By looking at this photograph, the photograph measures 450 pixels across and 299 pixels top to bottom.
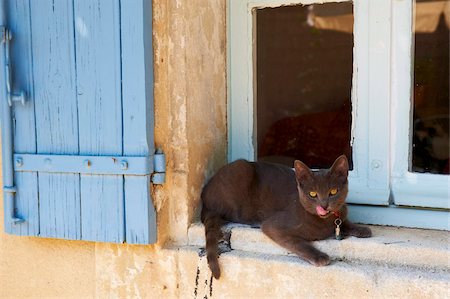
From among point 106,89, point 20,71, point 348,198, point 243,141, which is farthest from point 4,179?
point 348,198

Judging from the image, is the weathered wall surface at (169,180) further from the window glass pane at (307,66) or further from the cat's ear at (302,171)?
Result: the window glass pane at (307,66)

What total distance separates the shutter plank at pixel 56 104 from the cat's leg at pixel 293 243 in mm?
803

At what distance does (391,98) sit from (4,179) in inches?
66.3

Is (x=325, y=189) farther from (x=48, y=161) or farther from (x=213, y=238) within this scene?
(x=48, y=161)

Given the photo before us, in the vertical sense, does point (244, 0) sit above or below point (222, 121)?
above

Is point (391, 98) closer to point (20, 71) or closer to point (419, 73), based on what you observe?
point (419, 73)

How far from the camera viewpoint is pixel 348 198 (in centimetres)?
243

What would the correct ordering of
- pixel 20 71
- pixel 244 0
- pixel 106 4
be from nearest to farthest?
pixel 106 4
pixel 20 71
pixel 244 0

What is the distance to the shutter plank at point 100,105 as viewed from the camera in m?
2.24

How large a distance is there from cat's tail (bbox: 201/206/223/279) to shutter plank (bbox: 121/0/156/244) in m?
0.22

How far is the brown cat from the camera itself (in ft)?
7.14

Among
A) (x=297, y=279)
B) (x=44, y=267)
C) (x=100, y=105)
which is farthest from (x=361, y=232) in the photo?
(x=44, y=267)

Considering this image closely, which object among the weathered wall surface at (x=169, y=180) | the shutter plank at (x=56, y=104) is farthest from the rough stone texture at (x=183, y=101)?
the shutter plank at (x=56, y=104)

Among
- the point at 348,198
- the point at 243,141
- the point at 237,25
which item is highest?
the point at 237,25
